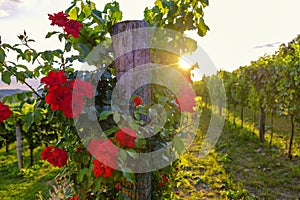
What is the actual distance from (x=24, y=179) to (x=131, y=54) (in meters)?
5.38

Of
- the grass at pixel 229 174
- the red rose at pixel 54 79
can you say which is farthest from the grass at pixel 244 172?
the red rose at pixel 54 79

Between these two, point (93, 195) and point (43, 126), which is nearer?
point (93, 195)

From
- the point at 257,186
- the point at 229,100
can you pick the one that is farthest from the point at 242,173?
the point at 229,100

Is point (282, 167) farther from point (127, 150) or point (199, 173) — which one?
point (127, 150)

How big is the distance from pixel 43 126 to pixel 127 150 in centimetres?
646

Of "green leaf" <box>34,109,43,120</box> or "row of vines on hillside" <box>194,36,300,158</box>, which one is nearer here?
"green leaf" <box>34,109,43,120</box>

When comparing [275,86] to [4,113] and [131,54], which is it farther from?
[4,113]

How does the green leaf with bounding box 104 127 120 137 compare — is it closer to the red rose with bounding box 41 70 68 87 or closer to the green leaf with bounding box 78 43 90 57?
the red rose with bounding box 41 70 68 87

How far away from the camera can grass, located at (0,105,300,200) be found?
4.48 metres

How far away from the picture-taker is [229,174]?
529cm

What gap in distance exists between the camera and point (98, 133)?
1.31m

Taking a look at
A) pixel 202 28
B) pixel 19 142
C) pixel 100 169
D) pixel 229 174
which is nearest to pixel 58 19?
pixel 100 169

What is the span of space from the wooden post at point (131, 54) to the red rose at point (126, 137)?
1.00 feet

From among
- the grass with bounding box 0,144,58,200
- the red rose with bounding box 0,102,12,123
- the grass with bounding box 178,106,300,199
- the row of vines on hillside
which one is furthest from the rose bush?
the grass with bounding box 0,144,58,200
